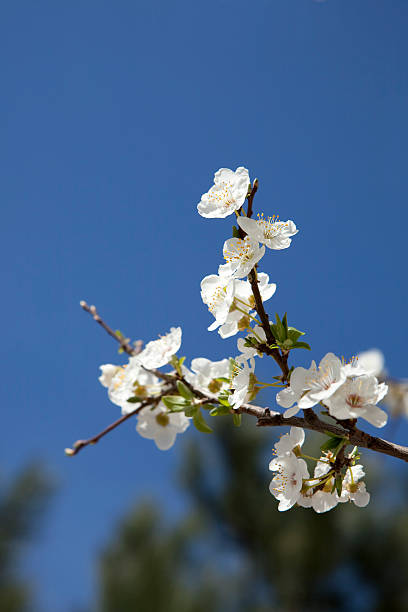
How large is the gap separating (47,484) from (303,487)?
4.92 metres

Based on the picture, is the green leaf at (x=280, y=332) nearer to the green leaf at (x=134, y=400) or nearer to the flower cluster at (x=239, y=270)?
the flower cluster at (x=239, y=270)

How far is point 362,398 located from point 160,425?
0.29 m

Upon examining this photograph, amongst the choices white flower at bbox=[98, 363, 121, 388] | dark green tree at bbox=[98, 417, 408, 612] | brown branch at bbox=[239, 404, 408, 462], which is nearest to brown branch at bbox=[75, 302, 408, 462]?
brown branch at bbox=[239, 404, 408, 462]

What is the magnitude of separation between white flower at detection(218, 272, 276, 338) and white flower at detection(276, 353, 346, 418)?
94 millimetres

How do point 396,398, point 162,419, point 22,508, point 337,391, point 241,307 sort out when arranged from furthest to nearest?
point 22,508 → point 396,398 → point 162,419 → point 241,307 → point 337,391

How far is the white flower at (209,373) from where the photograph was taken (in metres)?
0.59

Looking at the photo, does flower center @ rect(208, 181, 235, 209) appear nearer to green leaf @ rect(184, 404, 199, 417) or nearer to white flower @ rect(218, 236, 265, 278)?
white flower @ rect(218, 236, 265, 278)

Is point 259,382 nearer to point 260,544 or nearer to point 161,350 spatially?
point 161,350

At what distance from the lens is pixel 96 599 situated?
428 cm

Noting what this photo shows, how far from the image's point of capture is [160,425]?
0.63 metres

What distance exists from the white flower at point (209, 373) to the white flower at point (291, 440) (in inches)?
4.4

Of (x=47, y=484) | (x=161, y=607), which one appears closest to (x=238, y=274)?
(x=161, y=607)

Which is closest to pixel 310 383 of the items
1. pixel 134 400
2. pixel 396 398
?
pixel 134 400

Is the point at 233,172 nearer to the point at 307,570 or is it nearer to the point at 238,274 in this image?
the point at 238,274
